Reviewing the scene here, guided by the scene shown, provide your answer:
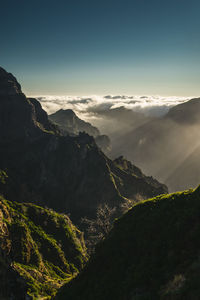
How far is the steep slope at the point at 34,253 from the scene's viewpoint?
4906cm

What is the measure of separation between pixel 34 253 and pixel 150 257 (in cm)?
7899

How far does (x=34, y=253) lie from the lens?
90.3 metres

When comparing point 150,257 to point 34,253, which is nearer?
point 150,257

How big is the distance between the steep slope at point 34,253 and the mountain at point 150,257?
19.6 metres

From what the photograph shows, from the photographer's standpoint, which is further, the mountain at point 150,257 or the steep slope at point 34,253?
the steep slope at point 34,253

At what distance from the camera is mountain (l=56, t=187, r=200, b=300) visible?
69.1 feet

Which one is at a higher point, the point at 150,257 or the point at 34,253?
the point at 150,257

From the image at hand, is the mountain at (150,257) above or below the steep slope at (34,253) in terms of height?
above

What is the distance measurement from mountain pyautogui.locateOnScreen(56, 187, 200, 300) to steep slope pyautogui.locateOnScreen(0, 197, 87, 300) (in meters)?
19.6

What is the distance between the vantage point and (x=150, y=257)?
86.7 feet

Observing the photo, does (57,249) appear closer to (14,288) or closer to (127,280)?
(14,288)

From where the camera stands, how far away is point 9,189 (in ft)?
643

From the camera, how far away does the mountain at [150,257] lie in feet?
69.1

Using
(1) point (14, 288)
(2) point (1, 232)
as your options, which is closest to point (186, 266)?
(1) point (14, 288)
